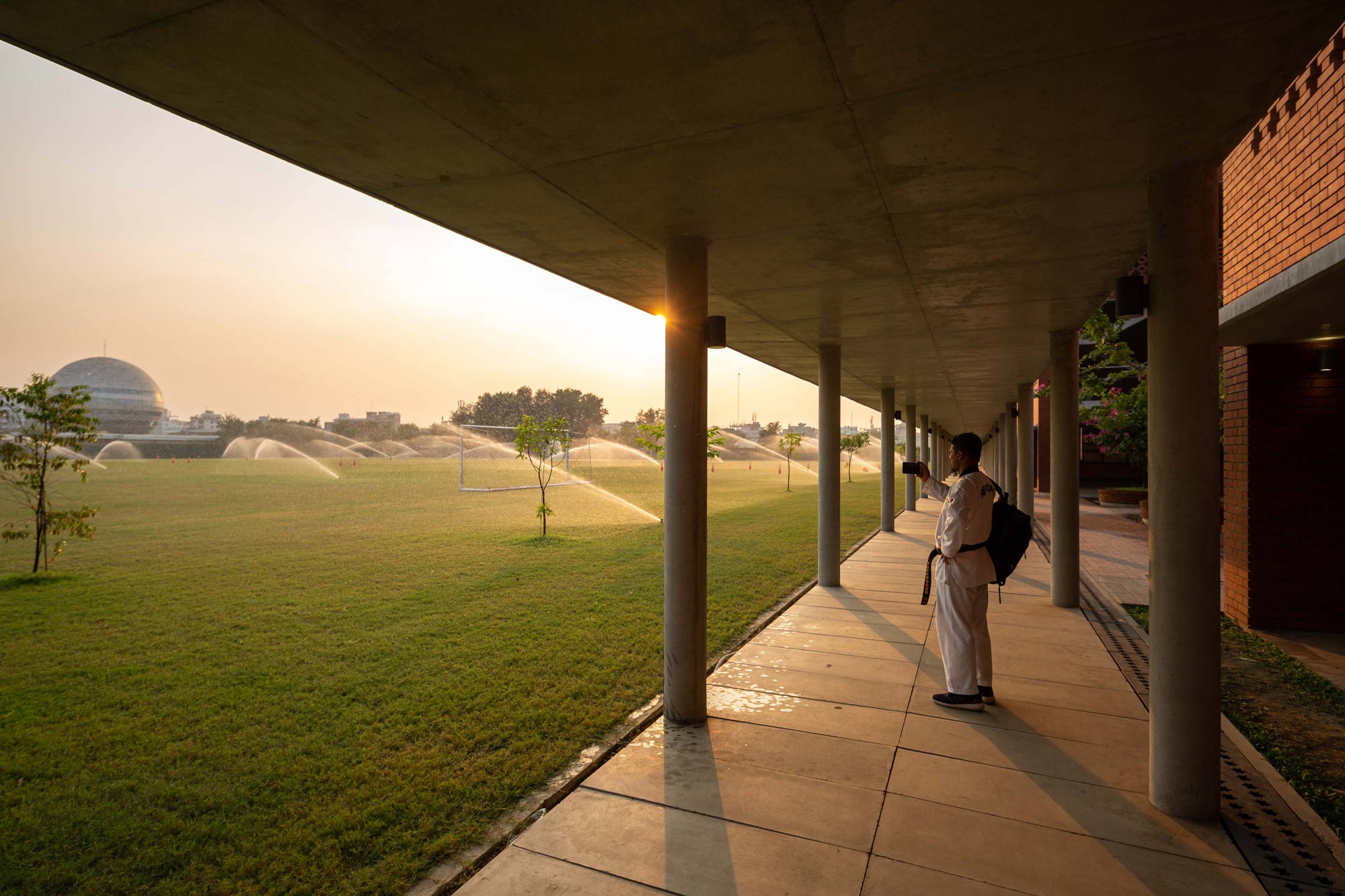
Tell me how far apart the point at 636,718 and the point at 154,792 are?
10.2 ft

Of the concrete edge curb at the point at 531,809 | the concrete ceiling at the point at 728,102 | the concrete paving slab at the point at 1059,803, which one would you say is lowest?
the concrete edge curb at the point at 531,809

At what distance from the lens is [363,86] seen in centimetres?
286

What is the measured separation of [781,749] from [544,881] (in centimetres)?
190

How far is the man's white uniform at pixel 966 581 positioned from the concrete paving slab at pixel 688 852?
2285mm

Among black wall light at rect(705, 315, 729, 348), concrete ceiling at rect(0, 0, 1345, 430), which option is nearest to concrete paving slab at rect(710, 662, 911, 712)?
black wall light at rect(705, 315, 729, 348)

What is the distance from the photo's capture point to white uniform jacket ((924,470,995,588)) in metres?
5.01

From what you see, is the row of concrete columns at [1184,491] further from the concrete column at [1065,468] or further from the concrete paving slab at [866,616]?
the concrete column at [1065,468]

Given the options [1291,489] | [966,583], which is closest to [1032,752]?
[966,583]

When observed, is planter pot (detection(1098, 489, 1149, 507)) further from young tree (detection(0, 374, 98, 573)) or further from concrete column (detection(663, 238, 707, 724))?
young tree (detection(0, 374, 98, 573))

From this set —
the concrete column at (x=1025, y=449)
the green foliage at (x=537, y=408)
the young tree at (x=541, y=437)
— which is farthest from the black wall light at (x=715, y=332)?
the green foliage at (x=537, y=408)

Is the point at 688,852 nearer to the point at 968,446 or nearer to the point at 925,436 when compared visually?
the point at 968,446

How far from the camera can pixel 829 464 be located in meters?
10.4

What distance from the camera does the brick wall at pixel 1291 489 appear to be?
732 centimetres

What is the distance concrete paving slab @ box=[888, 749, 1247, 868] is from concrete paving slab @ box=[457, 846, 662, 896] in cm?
178
